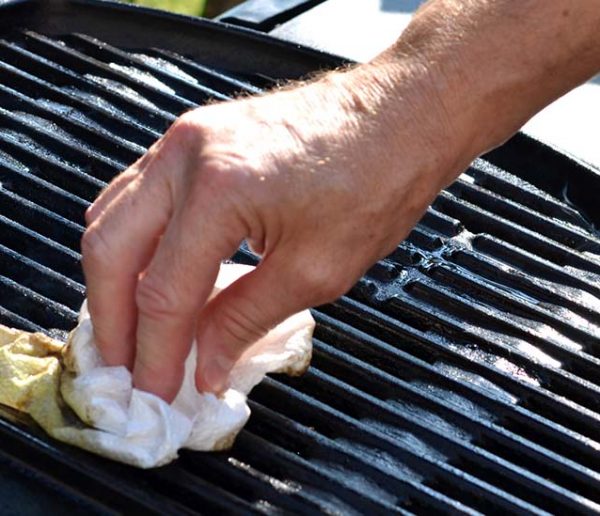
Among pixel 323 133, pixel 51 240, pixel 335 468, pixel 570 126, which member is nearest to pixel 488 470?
pixel 335 468

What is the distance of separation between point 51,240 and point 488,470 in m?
0.79

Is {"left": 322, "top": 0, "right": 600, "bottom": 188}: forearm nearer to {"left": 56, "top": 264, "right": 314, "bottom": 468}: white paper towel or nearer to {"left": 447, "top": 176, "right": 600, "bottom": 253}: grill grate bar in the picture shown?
{"left": 56, "top": 264, "right": 314, "bottom": 468}: white paper towel

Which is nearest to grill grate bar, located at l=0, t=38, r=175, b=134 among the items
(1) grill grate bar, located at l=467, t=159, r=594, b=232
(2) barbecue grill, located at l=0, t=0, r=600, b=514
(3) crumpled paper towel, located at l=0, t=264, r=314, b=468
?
A: (2) barbecue grill, located at l=0, t=0, r=600, b=514

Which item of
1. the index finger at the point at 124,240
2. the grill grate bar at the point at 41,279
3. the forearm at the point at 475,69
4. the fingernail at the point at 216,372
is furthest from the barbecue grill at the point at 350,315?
the forearm at the point at 475,69

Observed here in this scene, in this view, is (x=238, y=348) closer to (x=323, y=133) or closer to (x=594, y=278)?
(x=323, y=133)

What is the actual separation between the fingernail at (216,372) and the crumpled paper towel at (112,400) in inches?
0.8

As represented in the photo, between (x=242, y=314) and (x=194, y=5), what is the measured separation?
9.62 feet

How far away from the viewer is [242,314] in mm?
1497

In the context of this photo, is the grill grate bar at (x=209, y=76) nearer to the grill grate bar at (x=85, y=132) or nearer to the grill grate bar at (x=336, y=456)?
the grill grate bar at (x=85, y=132)

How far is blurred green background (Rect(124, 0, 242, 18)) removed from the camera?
4.13 m

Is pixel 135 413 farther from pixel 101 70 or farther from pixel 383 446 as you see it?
pixel 101 70

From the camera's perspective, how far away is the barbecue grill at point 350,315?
1.62 meters

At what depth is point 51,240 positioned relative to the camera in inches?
77.9

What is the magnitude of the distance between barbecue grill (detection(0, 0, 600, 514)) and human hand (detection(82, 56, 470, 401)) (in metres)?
0.20
